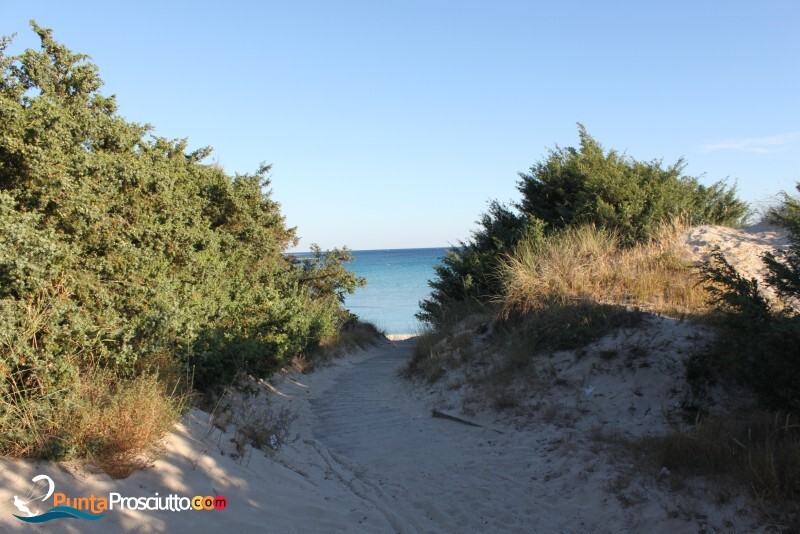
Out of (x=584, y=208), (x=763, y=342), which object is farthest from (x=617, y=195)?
(x=763, y=342)

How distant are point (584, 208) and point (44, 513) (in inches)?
515

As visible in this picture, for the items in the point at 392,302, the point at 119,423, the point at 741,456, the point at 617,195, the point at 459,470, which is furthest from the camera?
the point at 392,302

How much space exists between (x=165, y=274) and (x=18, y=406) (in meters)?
3.90

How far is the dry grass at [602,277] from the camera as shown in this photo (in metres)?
9.04

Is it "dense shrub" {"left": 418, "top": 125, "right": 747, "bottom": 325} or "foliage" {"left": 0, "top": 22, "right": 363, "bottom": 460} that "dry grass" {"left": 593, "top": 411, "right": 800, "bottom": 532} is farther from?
"dense shrub" {"left": 418, "top": 125, "right": 747, "bottom": 325}

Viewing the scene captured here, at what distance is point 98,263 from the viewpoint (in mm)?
6281

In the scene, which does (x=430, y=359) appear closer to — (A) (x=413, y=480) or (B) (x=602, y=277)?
(B) (x=602, y=277)

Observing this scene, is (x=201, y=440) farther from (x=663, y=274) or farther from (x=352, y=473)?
(x=663, y=274)

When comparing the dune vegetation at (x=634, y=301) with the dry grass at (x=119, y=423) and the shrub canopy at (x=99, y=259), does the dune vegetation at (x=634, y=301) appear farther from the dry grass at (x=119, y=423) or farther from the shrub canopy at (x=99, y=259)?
the dry grass at (x=119, y=423)

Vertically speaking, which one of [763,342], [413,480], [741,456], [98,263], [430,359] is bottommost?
[413,480]

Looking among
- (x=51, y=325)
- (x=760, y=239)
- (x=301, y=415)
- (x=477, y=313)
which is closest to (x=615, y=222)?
(x=760, y=239)

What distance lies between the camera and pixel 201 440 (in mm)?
5180

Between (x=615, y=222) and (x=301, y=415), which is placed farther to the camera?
(x=615, y=222)

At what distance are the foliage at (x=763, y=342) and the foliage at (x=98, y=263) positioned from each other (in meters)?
6.04
